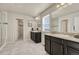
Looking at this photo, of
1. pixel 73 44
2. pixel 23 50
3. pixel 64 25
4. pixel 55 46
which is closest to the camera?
pixel 73 44

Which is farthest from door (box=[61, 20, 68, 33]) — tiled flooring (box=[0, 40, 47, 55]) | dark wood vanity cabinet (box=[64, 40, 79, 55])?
dark wood vanity cabinet (box=[64, 40, 79, 55])

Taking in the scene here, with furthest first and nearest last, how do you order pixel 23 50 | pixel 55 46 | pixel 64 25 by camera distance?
Result: 1. pixel 23 50
2. pixel 64 25
3. pixel 55 46

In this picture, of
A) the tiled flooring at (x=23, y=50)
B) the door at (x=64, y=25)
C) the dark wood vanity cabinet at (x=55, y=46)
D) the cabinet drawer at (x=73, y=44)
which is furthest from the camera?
the tiled flooring at (x=23, y=50)

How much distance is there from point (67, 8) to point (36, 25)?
11.4ft

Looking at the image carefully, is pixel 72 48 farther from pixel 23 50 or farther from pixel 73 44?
pixel 23 50

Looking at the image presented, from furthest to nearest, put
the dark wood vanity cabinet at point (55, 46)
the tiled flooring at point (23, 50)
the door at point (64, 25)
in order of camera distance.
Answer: the tiled flooring at point (23, 50) < the door at point (64, 25) < the dark wood vanity cabinet at point (55, 46)

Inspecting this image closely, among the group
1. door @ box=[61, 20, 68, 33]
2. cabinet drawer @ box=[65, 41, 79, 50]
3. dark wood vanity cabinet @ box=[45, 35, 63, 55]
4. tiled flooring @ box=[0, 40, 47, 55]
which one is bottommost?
tiled flooring @ box=[0, 40, 47, 55]

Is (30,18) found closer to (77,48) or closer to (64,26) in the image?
(64,26)

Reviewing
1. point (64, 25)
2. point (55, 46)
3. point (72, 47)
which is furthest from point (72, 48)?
point (64, 25)

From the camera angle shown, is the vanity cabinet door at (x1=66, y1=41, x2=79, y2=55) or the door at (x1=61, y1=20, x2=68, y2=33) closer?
the vanity cabinet door at (x1=66, y1=41, x2=79, y2=55)

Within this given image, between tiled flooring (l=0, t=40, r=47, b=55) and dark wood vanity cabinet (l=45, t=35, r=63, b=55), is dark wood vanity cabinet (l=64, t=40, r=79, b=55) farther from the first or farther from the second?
tiled flooring (l=0, t=40, r=47, b=55)

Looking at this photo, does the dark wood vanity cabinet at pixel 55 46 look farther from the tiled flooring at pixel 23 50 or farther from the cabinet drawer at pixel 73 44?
the tiled flooring at pixel 23 50

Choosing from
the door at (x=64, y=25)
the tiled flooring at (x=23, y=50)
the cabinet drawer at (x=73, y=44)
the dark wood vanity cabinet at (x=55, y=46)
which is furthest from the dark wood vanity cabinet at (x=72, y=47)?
Answer: the tiled flooring at (x=23, y=50)

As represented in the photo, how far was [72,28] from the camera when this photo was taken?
10.6 feet
